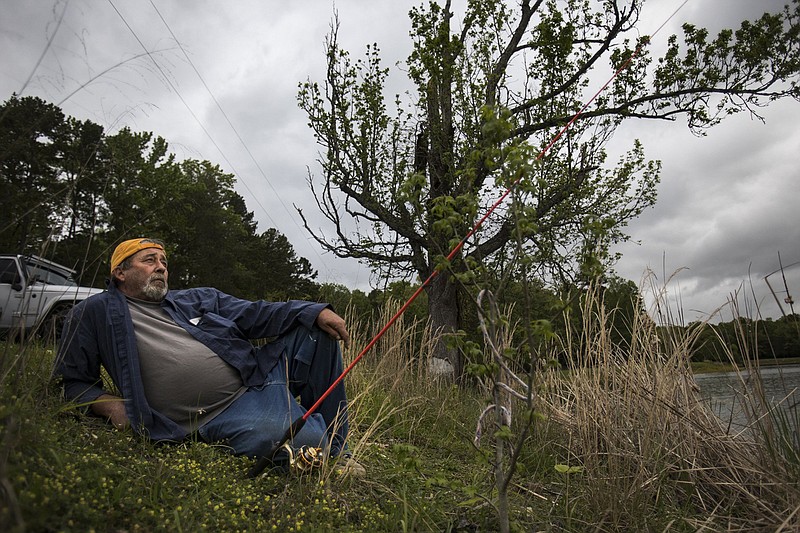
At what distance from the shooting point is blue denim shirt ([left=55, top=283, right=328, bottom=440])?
8.08ft

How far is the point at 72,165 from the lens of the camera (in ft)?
6.80

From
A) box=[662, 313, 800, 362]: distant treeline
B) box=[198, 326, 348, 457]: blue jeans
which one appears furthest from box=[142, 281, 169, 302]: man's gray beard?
box=[662, 313, 800, 362]: distant treeline

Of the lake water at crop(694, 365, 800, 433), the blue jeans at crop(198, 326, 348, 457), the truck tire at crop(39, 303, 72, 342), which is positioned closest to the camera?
the truck tire at crop(39, 303, 72, 342)

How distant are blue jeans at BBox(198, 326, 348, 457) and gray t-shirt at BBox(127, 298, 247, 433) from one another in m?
0.07

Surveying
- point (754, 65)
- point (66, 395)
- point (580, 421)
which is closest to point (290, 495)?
point (66, 395)

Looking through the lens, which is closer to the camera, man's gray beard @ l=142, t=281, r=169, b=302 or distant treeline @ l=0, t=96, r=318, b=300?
distant treeline @ l=0, t=96, r=318, b=300

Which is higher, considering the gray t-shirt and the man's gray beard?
the man's gray beard

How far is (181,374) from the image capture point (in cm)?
261

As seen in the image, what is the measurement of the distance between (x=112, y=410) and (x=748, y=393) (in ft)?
9.11

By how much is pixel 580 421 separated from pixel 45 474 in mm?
2494

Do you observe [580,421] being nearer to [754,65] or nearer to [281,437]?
[281,437]

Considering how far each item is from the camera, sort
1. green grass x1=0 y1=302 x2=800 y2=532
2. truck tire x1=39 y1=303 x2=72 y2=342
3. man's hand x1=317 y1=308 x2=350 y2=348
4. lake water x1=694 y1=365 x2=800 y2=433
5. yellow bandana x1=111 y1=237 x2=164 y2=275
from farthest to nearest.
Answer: yellow bandana x1=111 y1=237 x2=164 y2=275 → man's hand x1=317 y1=308 x2=350 y2=348 → lake water x1=694 y1=365 x2=800 y2=433 → truck tire x1=39 y1=303 x2=72 y2=342 → green grass x1=0 y1=302 x2=800 y2=532

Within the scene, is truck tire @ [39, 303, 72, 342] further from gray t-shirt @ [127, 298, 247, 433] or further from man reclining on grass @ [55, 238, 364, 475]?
gray t-shirt @ [127, 298, 247, 433]

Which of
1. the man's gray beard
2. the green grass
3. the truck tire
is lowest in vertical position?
the green grass
